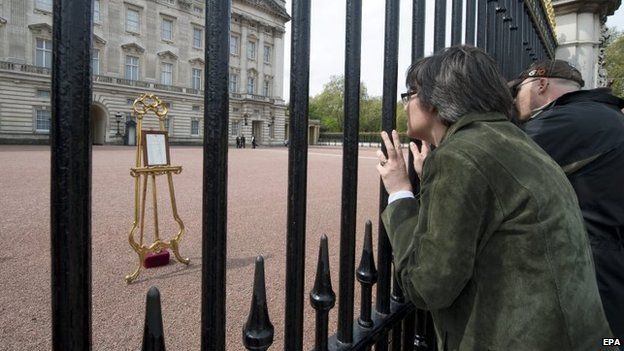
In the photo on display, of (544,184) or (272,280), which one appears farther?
(272,280)

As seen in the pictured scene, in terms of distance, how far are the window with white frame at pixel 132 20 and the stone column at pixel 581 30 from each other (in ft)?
131

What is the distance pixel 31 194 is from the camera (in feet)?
27.8

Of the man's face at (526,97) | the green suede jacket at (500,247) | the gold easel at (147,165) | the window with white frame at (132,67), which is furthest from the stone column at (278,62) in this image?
the green suede jacket at (500,247)

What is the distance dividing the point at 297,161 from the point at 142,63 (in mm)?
43390

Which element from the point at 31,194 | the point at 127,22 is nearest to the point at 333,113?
the point at 127,22

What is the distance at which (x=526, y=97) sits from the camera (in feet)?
9.39

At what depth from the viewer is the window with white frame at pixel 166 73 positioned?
41644mm

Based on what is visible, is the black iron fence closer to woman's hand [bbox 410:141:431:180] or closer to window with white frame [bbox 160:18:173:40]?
woman's hand [bbox 410:141:431:180]

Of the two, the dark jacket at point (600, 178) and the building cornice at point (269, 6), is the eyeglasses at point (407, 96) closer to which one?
the dark jacket at point (600, 178)

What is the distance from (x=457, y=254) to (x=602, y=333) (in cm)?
62

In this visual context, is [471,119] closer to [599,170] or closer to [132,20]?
[599,170]

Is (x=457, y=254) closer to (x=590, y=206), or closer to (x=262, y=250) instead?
(x=590, y=206)

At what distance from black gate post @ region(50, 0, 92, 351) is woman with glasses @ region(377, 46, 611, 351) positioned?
80cm

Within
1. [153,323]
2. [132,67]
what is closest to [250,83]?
[132,67]
